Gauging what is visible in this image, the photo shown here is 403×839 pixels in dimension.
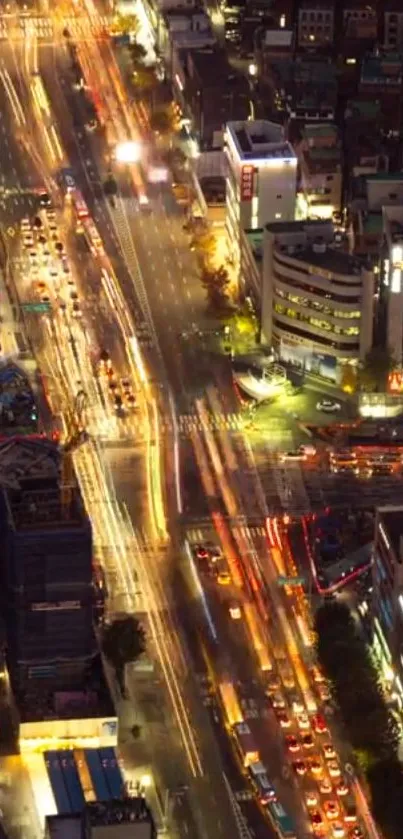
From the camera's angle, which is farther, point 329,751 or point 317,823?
point 329,751

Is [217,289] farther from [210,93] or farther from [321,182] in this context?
[210,93]

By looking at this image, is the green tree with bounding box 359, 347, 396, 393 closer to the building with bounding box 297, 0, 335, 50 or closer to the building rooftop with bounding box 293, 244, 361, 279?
the building rooftop with bounding box 293, 244, 361, 279

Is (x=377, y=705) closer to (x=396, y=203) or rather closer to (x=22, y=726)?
(x=22, y=726)

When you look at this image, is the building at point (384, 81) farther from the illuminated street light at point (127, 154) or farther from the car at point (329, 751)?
the car at point (329, 751)

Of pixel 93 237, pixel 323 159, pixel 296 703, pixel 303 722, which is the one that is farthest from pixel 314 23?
pixel 303 722

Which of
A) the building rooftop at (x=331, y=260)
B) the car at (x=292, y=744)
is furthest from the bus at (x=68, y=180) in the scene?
the car at (x=292, y=744)

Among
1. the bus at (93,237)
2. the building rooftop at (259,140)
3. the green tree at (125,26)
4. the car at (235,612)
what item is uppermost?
the green tree at (125,26)

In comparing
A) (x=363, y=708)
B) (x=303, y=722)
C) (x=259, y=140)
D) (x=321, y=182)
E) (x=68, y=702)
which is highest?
(x=259, y=140)
